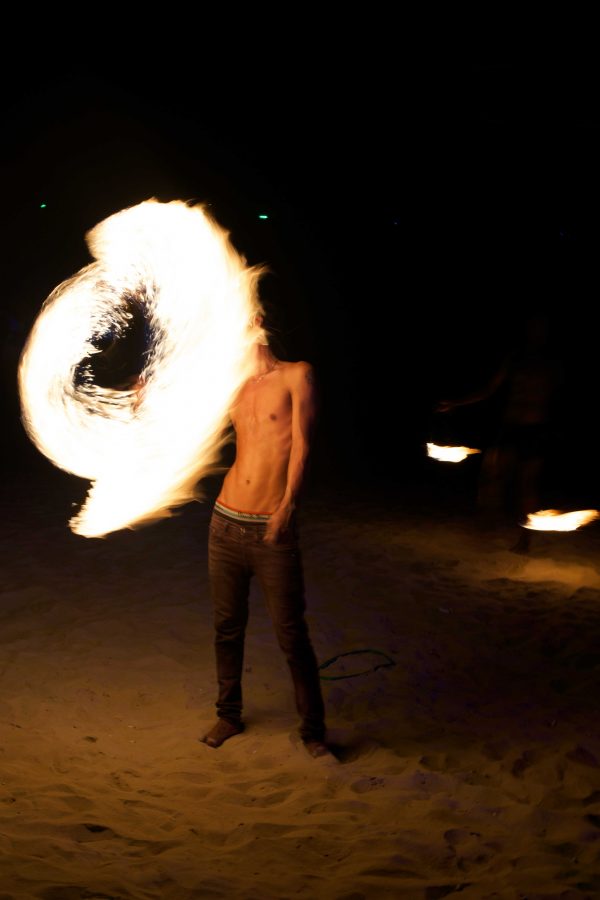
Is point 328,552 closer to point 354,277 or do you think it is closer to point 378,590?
point 378,590

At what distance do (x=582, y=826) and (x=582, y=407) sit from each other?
21286 millimetres

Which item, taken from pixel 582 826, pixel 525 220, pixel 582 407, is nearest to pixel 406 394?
pixel 582 407

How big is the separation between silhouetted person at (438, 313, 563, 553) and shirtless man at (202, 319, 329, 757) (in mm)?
4438

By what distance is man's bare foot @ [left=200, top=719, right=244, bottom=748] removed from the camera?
4738 mm

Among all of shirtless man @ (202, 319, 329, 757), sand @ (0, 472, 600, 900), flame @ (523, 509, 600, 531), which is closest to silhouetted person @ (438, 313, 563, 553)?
sand @ (0, 472, 600, 900)

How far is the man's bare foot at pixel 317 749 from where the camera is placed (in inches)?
178

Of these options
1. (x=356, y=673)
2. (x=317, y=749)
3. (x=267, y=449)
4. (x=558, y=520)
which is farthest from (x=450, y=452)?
(x=317, y=749)

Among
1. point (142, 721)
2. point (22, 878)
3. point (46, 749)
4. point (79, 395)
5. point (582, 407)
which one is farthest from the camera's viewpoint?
point (582, 407)

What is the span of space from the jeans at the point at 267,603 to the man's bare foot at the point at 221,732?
0.15ft

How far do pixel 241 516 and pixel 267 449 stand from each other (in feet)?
1.28

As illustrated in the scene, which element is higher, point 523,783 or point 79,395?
point 79,395

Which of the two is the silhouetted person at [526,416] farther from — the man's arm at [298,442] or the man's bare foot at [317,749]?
the man's bare foot at [317,749]

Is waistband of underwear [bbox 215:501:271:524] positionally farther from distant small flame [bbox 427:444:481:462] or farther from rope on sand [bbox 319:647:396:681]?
distant small flame [bbox 427:444:481:462]

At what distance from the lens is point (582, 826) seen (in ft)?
12.4
